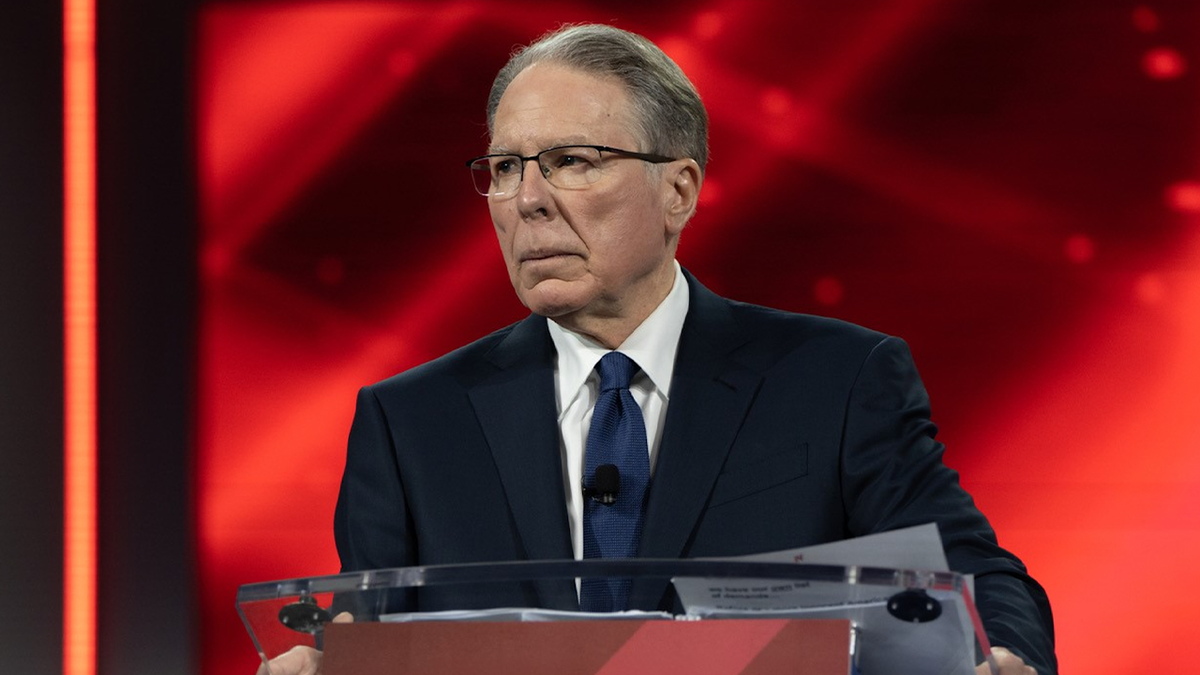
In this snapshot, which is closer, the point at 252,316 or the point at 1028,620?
the point at 1028,620

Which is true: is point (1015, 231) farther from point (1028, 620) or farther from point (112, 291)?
point (112, 291)

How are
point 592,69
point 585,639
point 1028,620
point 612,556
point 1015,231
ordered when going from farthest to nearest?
1. point 1015,231
2. point 592,69
3. point 612,556
4. point 1028,620
5. point 585,639

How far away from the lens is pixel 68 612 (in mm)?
3105

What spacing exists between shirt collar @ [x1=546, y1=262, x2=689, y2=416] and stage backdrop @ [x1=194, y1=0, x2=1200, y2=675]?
41.8 inches

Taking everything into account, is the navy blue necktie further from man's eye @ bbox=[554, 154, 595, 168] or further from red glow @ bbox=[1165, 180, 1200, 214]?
red glow @ bbox=[1165, 180, 1200, 214]

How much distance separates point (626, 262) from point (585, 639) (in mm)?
972

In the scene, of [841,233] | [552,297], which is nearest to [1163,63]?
[841,233]

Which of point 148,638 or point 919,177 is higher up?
point 919,177

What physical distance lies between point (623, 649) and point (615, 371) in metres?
0.90

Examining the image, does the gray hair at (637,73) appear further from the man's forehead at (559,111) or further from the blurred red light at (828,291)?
the blurred red light at (828,291)

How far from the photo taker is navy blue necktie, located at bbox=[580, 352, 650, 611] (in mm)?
1709

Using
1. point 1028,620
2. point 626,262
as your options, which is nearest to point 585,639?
point 1028,620

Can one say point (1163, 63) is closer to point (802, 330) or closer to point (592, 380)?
point (802, 330)

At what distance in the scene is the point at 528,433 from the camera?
1.81 meters
